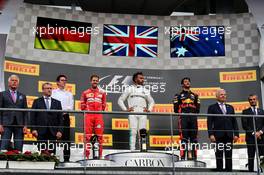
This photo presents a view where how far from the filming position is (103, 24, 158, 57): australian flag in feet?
36.5

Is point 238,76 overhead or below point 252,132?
overhead

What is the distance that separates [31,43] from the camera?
10.6 m

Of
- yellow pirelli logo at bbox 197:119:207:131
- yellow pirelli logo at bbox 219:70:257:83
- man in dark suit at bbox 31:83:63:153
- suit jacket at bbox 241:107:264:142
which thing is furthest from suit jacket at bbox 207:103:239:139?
yellow pirelli logo at bbox 219:70:257:83

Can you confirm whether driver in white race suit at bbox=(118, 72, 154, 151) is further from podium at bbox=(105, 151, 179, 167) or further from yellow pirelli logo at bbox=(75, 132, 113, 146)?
yellow pirelli logo at bbox=(75, 132, 113, 146)

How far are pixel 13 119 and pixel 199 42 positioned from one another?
15.5 ft

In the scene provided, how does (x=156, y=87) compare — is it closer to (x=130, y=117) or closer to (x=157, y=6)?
(x=157, y=6)

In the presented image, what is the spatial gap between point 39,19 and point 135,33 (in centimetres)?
196

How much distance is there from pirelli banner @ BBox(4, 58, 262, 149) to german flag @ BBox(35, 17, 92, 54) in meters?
0.37

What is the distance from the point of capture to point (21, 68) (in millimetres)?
10391

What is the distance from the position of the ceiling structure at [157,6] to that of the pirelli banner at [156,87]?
1.45 m

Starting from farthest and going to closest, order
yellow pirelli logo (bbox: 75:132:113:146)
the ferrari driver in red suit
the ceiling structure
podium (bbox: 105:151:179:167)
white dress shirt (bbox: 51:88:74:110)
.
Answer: the ceiling structure, yellow pirelli logo (bbox: 75:132:113:146), white dress shirt (bbox: 51:88:74:110), the ferrari driver in red suit, podium (bbox: 105:151:179:167)

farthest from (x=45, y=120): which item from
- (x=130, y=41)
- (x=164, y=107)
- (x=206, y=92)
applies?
(x=206, y=92)

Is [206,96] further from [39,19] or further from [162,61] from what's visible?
[39,19]

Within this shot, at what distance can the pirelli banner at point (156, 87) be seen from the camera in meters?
10.6
